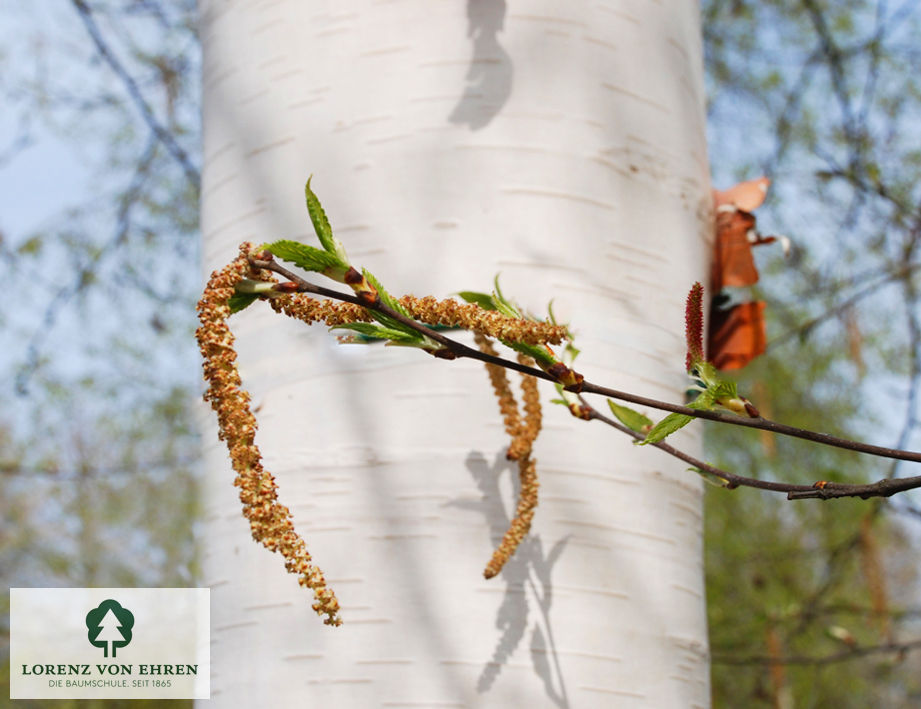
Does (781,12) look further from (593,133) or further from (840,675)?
(840,675)

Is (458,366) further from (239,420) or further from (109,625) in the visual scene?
(109,625)

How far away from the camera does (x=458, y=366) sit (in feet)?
2.42

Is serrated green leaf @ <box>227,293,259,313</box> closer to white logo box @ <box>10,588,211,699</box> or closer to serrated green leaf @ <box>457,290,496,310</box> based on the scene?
serrated green leaf @ <box>457,290,496,310</box>

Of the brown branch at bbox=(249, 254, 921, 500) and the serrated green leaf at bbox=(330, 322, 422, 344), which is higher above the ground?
the serrated green leaf at bbox=(330, 322, 422, 344)

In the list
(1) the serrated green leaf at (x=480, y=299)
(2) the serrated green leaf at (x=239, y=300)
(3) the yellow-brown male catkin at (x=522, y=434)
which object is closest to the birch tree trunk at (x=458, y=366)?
(3) the yellow-brown male catkin at (x=522, y=434)

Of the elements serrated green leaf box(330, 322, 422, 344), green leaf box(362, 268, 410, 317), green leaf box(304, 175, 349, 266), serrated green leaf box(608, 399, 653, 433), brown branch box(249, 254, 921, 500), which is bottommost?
brown branch box(249, 254, 921, 500)

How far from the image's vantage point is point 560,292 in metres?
0.76

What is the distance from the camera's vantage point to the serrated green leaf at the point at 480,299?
0.54 m

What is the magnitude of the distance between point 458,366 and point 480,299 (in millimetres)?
196

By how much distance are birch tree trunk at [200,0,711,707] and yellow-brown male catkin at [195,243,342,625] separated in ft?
0.88

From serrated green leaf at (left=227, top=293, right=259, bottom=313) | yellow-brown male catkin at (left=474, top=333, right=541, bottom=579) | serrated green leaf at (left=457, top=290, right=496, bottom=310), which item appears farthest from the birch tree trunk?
serrated green leaf at (left=227, top=293, right=259, bottom=313)

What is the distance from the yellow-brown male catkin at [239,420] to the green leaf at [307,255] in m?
0.01

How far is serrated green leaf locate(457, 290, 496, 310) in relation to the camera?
541 mm

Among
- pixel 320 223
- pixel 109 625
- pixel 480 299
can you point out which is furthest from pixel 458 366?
pixel 109 625
